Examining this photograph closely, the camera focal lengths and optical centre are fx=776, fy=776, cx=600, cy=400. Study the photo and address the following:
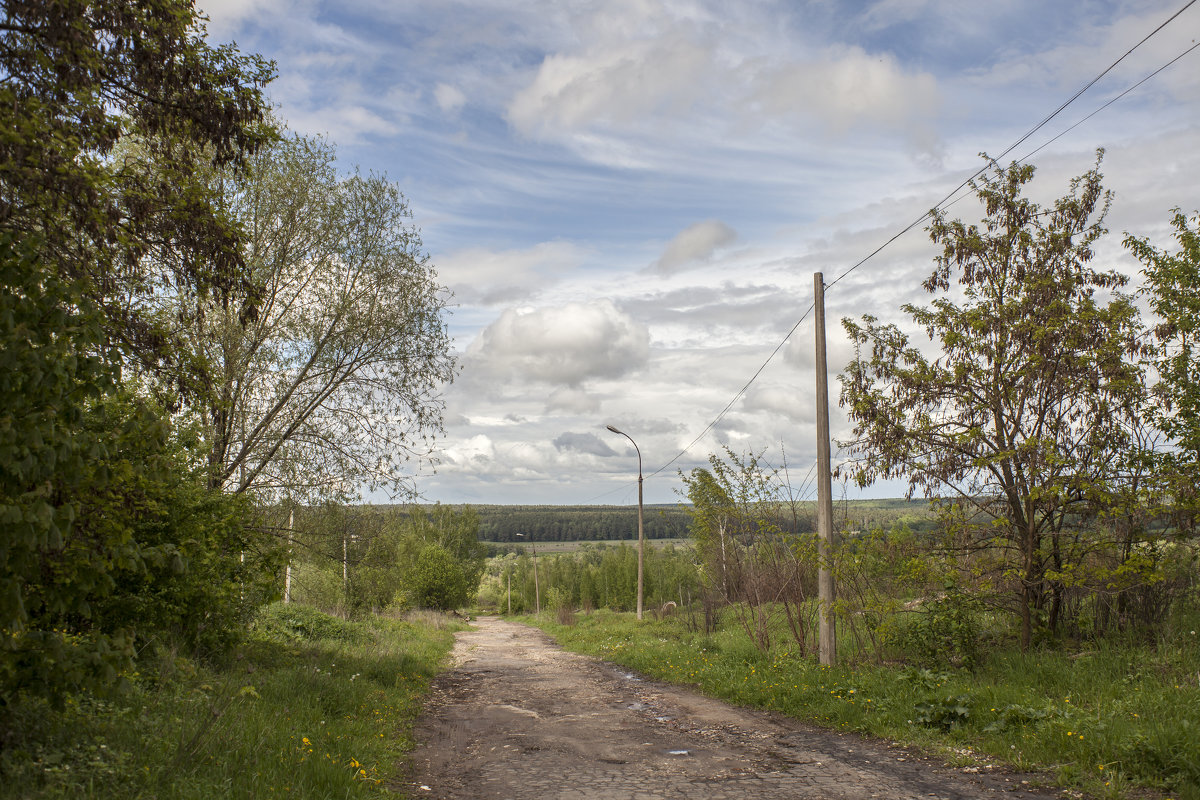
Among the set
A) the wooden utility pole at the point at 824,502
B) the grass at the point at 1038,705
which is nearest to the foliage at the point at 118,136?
the grass at the point at 1038,705

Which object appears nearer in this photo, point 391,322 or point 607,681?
point 607,681

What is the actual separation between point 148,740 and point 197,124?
4832 millimetres

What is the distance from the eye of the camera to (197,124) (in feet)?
20.7

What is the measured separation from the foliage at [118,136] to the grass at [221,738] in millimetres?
2716

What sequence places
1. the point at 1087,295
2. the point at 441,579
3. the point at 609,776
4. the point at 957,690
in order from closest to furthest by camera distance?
the point at 609,776 < the point at 957,690 < the point at 1087,295 < the point at 441,579

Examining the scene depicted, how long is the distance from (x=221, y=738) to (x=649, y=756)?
13.2ft

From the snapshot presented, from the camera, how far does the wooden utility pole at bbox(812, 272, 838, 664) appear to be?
12094 mm

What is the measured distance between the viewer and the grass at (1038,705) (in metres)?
6.33

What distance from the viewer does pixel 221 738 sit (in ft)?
20.6

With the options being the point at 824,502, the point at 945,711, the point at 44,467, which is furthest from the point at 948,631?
the point at 44,467

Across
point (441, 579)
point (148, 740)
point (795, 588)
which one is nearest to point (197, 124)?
point (148, 740)

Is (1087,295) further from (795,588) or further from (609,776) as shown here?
(609,776)

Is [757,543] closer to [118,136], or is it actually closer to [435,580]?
[118,136]

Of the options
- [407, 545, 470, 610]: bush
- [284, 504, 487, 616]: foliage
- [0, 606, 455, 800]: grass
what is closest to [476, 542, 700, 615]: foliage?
[284, 504, 487, 616]: foliage
